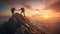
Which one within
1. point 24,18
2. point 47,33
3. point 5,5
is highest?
point 5,5

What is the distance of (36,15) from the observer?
2.31 metres

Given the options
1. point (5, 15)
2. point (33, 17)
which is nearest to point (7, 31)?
point (5, 15)

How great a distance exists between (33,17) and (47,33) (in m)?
0.26

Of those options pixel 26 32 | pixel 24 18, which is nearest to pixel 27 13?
pixel 24 18

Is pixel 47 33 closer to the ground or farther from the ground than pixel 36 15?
closer to the ground

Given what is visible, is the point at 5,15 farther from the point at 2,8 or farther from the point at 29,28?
the point at 29,28

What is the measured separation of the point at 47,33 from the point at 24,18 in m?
0.33

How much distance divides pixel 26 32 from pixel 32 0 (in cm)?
43

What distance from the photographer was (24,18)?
226 centimetres

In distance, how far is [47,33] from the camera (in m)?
2.26

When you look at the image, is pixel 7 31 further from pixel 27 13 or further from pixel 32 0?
pixel 32 0

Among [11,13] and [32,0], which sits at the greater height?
[32,0]

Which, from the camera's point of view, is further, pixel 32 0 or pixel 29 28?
pixel 32 0

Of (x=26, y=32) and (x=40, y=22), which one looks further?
(x=40, y=22)
